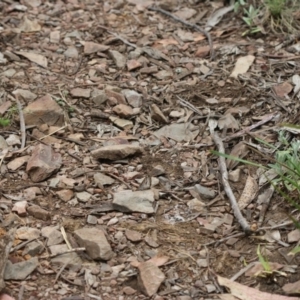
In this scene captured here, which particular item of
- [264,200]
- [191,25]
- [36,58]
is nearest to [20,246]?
[264,200]

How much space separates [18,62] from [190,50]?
89cm

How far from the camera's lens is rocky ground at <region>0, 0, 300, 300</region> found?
228cm

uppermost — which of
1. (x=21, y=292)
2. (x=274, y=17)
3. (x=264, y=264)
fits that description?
(x=274, y=17)

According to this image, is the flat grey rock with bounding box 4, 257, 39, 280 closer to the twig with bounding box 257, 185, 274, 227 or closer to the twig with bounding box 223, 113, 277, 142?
the twig with bounding box 257, 185, 274, 227

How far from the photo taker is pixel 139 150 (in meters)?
2.81

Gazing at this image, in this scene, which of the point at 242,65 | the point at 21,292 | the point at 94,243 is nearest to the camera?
the point at 21,292

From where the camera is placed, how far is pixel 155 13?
384 cm

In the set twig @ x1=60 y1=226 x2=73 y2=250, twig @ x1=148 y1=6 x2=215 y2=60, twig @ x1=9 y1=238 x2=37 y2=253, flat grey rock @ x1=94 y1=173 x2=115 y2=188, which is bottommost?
twig @ x1=9 y1=238 x2=37 y2=253

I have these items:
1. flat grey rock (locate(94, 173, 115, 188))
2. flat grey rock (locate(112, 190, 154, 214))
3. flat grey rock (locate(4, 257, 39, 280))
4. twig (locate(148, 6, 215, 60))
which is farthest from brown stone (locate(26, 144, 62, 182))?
twig (locate(148, 6, 215, 60))

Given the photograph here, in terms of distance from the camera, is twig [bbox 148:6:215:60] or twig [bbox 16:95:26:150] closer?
twig [bbox 16:95:26:150]

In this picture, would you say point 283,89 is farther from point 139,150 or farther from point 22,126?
point 22,126

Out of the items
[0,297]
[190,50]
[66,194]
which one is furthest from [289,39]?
[0,297]

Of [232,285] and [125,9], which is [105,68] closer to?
[125,9]

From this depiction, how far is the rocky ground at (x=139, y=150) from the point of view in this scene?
7.47ft
